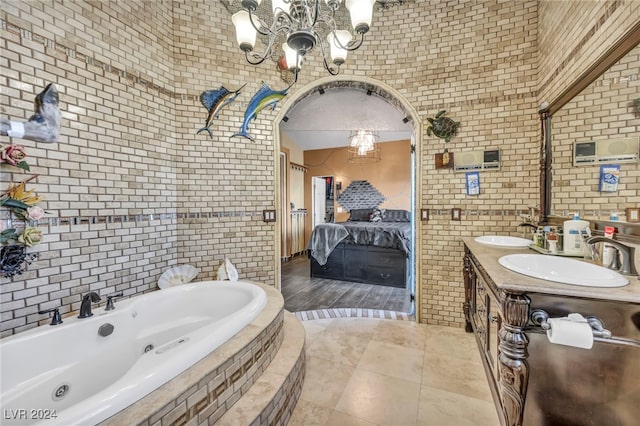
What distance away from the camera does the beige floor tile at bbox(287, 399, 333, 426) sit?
1.55 meters

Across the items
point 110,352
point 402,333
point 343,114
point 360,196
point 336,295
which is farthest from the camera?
point 360,196

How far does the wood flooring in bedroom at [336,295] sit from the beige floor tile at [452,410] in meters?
1.44

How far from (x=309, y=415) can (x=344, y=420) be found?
0.73 feet

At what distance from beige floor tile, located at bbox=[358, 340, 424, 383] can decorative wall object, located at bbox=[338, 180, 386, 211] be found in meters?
4.74

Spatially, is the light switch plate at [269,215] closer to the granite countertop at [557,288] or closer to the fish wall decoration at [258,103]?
the fish wall decoration at [258,103]

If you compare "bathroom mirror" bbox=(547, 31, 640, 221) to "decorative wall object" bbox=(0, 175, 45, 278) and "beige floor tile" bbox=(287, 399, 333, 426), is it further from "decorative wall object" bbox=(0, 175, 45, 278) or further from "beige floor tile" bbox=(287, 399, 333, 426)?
"decorative wall object" bbox=(0, 175, 45, 278)

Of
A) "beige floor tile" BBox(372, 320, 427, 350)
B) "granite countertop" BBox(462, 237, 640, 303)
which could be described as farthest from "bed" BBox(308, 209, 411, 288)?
Answer: "granite countertop" BBox(462, 237, 640, 303)

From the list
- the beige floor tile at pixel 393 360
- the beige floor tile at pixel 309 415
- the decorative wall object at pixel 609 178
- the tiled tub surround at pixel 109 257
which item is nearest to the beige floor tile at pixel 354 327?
the beige floor tile at pixel 393 360

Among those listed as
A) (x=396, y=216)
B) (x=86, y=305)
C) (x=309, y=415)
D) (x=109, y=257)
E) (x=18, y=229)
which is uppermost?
(x=18, y=229)

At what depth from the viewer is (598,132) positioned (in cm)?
165

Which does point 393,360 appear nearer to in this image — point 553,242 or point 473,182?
point 553,242

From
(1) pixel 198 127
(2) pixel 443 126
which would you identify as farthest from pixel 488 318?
(1) pixel 198 127

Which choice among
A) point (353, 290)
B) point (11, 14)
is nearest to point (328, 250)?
point (353, 290)

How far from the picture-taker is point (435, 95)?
2.72 m
